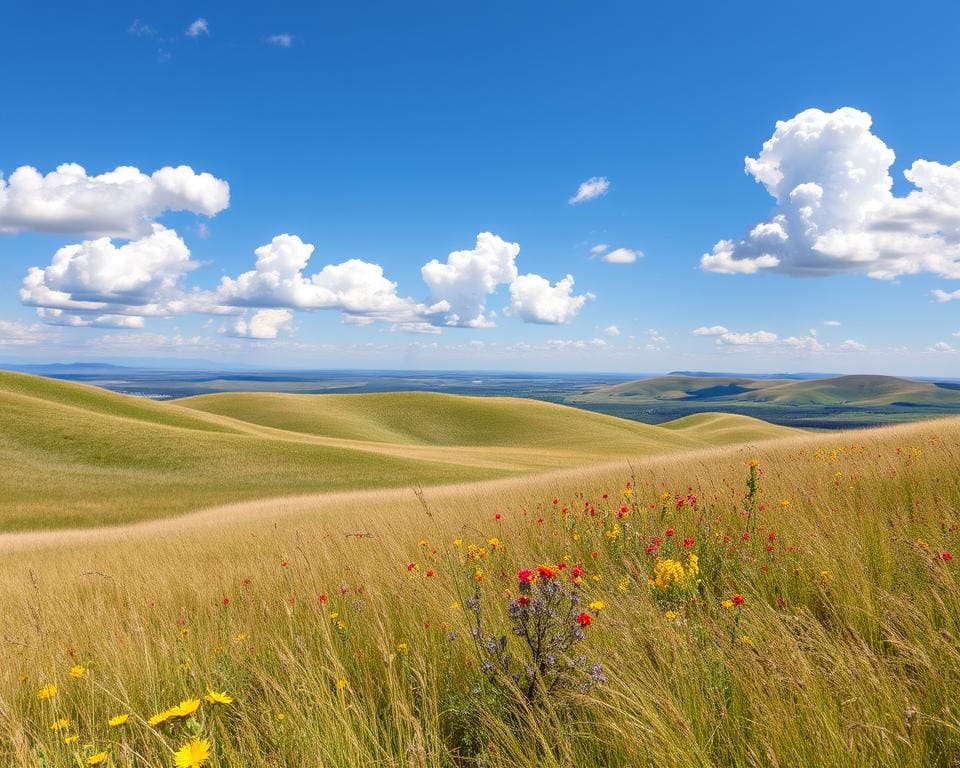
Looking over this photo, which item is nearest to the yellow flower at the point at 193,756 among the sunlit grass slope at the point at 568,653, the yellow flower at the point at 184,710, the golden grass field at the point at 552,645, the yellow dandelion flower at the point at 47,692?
the golden grass field at the point at 552,645

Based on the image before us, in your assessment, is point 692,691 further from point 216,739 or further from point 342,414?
point 342,414

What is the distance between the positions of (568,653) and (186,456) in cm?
4360

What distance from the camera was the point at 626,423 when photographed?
281ft

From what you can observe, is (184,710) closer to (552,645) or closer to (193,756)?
(193,756)

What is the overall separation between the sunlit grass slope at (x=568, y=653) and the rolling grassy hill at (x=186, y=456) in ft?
95.2

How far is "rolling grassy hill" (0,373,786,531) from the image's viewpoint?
32.3 metres

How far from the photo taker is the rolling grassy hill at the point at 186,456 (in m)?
32.3

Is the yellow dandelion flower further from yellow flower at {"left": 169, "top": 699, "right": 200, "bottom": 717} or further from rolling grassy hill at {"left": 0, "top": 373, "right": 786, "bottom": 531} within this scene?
rolling grassy hill at {"left": 0, "top": 373, "right": 786, "bottom": 531}

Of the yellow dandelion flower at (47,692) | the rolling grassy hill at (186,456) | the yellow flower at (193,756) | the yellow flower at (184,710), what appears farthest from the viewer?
the rolling grassy hill at (186,456)

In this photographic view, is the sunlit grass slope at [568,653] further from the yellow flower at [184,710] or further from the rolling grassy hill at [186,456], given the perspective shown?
the rolling grassy hill at [186,456]

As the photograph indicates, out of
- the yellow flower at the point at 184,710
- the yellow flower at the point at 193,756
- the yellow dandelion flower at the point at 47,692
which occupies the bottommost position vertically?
the yellow dandelion flower at the point at 47,692

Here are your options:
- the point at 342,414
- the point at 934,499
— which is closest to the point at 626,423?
the point at 342,414

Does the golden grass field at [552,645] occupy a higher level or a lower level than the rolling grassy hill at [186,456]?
higher

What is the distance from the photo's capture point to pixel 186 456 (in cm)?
4103
